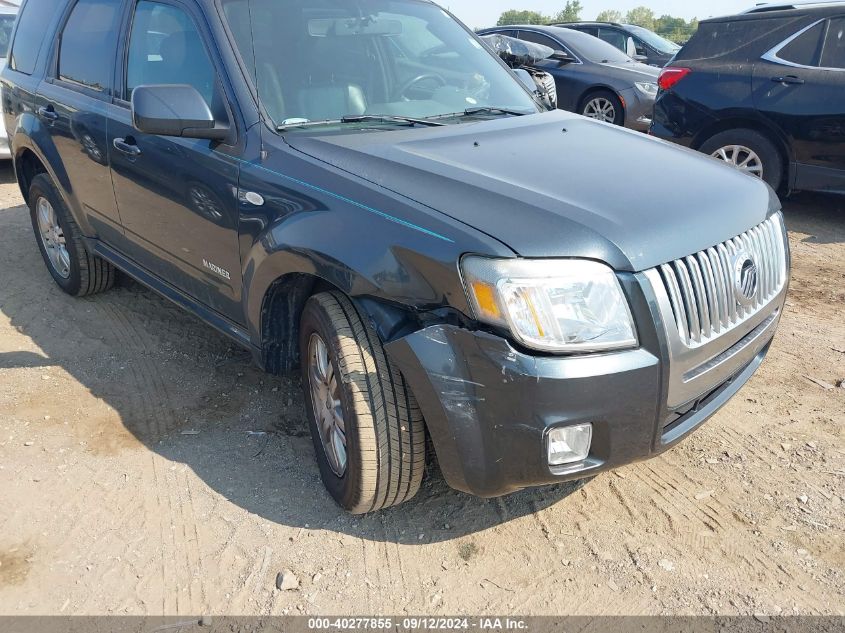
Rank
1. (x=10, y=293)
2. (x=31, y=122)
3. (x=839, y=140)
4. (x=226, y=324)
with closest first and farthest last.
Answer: (x=226, y=324) → (x=31, y=122) → (x=10, y=293) → (x=839, y=140)

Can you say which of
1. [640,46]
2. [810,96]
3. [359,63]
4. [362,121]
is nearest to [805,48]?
[810,96]

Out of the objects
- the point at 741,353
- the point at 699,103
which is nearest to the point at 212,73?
the point at 741,353

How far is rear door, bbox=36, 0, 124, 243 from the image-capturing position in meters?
3.82

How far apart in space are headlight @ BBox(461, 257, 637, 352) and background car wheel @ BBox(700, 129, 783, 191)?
180 inches

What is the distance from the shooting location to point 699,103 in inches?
262

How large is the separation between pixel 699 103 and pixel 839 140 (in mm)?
1229

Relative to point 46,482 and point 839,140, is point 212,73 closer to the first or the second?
point 46,482

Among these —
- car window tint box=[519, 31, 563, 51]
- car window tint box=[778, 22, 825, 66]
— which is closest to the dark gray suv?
car window tint box=[778, 22, 825, 66]

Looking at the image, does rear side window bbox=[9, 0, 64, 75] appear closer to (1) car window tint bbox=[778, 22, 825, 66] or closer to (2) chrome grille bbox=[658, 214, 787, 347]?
(2) chrome grille bbox=[658, 214, 787, 347]

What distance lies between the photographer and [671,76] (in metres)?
6.88

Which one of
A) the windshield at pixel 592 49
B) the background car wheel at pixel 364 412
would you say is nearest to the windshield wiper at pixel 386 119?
the background car wheel at pixel 364 412

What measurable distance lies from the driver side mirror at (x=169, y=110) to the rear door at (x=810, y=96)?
5091 mm

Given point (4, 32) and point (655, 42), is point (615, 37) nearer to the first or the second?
point (655, 42)

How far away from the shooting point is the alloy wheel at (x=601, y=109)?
991 centimetres
